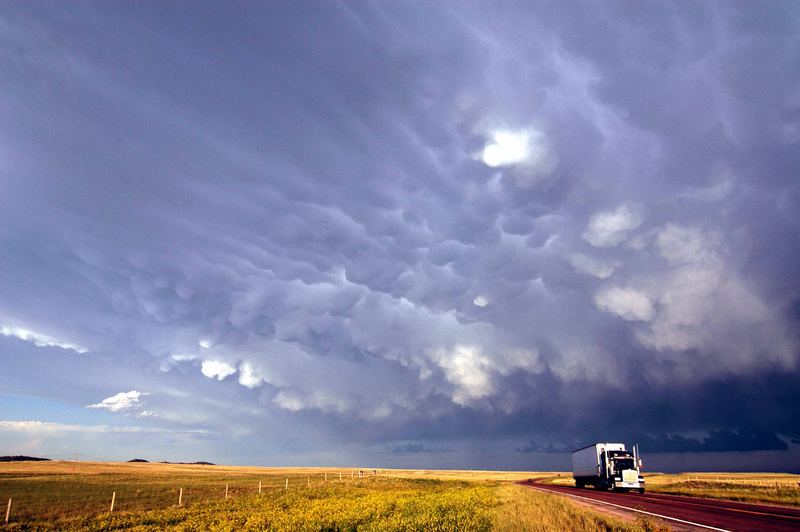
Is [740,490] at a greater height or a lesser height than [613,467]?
lesser

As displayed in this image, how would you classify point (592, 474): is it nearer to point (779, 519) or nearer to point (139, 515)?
point (779, 519)

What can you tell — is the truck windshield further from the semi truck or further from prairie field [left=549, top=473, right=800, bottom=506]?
prairie field [left=549, top=473, right=800, bottom=506]

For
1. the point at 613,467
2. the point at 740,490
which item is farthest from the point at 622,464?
the point at 740,490

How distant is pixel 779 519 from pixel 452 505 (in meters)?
18.1

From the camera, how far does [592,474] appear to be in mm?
61969

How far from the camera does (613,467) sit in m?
56.9

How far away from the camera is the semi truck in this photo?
54156 millimetres

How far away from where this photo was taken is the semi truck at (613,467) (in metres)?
54.2

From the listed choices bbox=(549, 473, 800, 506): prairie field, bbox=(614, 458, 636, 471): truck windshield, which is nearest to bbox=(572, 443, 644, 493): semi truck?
bbox=(614, 458, 636, 471): truck windshield

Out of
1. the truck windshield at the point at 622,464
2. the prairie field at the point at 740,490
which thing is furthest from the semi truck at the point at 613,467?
the prairie field at the point at 740,490

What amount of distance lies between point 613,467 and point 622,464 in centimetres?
132

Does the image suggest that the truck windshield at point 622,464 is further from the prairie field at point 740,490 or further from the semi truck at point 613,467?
the prairie field at point 740,490

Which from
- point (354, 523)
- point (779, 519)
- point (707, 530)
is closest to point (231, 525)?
point (354, 523)

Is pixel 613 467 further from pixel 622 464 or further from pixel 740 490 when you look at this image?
pixel 740 490
